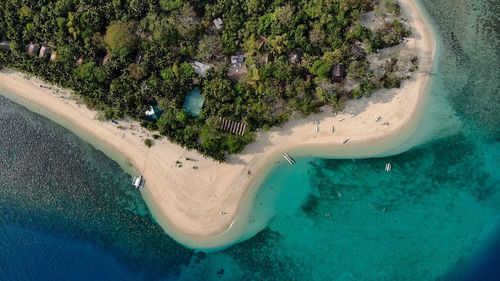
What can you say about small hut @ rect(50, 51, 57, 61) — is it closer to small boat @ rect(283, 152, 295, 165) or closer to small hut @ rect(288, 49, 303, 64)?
small hut @ rect(288, 49, 303, 64)

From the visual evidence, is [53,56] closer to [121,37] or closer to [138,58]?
[121,37]

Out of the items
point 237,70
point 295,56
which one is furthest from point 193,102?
point 295,56

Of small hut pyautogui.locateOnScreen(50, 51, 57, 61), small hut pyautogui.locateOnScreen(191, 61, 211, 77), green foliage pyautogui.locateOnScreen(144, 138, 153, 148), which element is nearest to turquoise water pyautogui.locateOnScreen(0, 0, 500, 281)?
green foliage pyautogui.locateOnScreen(144, 138, 153, 148)

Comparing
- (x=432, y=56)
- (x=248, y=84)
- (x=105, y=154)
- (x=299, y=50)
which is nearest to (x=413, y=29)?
(x=432, y=56)

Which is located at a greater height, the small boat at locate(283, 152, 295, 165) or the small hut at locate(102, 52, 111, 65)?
the small hut at locate(102, 52, 111, 65)

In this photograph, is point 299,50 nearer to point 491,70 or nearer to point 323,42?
point 323,42

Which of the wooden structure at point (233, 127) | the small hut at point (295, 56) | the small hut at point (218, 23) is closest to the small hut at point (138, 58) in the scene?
the small hut at point (218, 23)

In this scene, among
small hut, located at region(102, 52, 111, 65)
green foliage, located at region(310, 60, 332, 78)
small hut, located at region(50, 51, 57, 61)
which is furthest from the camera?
small hut, located at region(50, 51, 57, 61)
